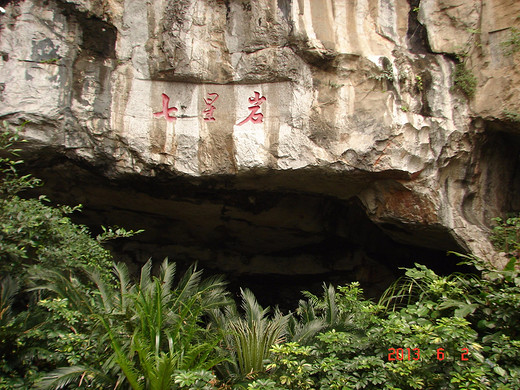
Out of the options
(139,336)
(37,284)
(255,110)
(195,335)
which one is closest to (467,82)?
(255,110)

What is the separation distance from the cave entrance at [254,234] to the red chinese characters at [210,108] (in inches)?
32.0

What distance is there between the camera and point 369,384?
10.3 feet

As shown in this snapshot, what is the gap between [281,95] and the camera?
4.70 m

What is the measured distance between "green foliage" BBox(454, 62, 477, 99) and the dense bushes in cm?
188

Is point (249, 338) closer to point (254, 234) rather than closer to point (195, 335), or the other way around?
point (195, 335)

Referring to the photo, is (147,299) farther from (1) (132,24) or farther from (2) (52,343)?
(1) (132,24)

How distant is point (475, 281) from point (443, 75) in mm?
2229

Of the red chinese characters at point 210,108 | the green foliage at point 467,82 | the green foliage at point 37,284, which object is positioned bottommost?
the green foliage at point 37,284

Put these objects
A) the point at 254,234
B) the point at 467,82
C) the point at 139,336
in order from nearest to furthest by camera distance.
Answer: the point at 139,336, the point at 467,82, the point at 254,234

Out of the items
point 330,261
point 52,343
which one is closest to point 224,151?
point 52,343

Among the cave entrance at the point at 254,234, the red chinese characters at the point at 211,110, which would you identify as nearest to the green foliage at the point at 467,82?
the cave entrance at the point at 254,234

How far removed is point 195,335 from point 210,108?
234cm

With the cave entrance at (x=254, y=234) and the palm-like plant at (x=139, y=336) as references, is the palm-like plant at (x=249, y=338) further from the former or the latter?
the cave entrance at (x=254, y=234)

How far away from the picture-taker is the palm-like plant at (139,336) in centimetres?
301
